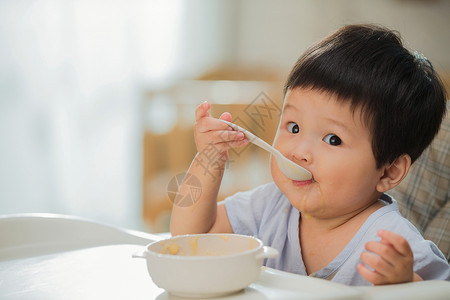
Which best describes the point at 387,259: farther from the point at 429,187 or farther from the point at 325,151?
the point at 429,187

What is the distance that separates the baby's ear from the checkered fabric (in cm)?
23

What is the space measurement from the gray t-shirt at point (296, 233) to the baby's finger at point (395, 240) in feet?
0.48

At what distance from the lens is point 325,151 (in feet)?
2.89

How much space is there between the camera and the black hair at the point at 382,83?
88 cm

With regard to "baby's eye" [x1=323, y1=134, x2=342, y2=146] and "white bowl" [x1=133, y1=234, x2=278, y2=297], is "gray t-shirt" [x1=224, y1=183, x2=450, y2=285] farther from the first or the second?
"white bowl" [x1=133, y1=234, x2=278, y2=297]

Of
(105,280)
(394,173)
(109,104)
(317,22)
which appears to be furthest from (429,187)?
(317,22)

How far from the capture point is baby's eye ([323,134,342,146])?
89cm

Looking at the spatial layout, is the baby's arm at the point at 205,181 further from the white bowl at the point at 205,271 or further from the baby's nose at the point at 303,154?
the white bowl at the point at 205,271

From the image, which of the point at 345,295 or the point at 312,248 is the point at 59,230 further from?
the point at 345,295

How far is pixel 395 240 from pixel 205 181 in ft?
1.37

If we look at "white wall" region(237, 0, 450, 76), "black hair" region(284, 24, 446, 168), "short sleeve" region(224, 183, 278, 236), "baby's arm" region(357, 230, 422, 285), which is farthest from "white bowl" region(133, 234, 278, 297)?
"white wall" region(237, 0, 450, 76)

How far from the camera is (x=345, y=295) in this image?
585 millimetres

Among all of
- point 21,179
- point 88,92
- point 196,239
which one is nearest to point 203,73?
point 88,92

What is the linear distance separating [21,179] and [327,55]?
2.32 metres
